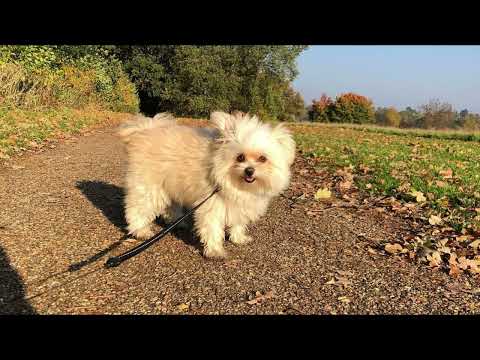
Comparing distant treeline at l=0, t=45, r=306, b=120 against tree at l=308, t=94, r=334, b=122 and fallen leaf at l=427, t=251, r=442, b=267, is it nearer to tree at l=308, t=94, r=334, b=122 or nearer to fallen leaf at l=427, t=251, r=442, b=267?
fallen leaf at l=427, t=251, r=442, b=267

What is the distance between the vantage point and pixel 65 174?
8930mm

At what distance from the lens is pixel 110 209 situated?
265 inches

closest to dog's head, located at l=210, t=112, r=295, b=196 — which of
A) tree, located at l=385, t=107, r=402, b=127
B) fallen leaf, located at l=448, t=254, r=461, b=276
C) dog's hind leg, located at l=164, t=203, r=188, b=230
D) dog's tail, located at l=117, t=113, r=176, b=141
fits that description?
dog's tail, located at l=117, t=113, r=176, b=141

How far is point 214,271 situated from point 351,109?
289 feet

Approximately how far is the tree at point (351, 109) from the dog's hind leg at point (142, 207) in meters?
84.2

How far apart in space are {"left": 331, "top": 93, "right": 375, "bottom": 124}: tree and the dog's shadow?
82.2 m

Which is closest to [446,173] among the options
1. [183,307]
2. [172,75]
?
[183,307]

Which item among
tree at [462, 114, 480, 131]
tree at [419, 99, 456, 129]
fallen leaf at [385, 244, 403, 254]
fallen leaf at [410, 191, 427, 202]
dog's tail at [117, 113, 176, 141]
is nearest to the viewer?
fallen leaf at [385, 244, 403, 254]

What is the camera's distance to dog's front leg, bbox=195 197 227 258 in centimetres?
498

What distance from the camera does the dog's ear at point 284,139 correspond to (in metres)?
4.97

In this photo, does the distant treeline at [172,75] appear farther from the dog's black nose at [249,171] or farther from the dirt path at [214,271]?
the dog's black nose at [249,171]

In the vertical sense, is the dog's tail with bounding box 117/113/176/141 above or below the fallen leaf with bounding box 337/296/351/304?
above
